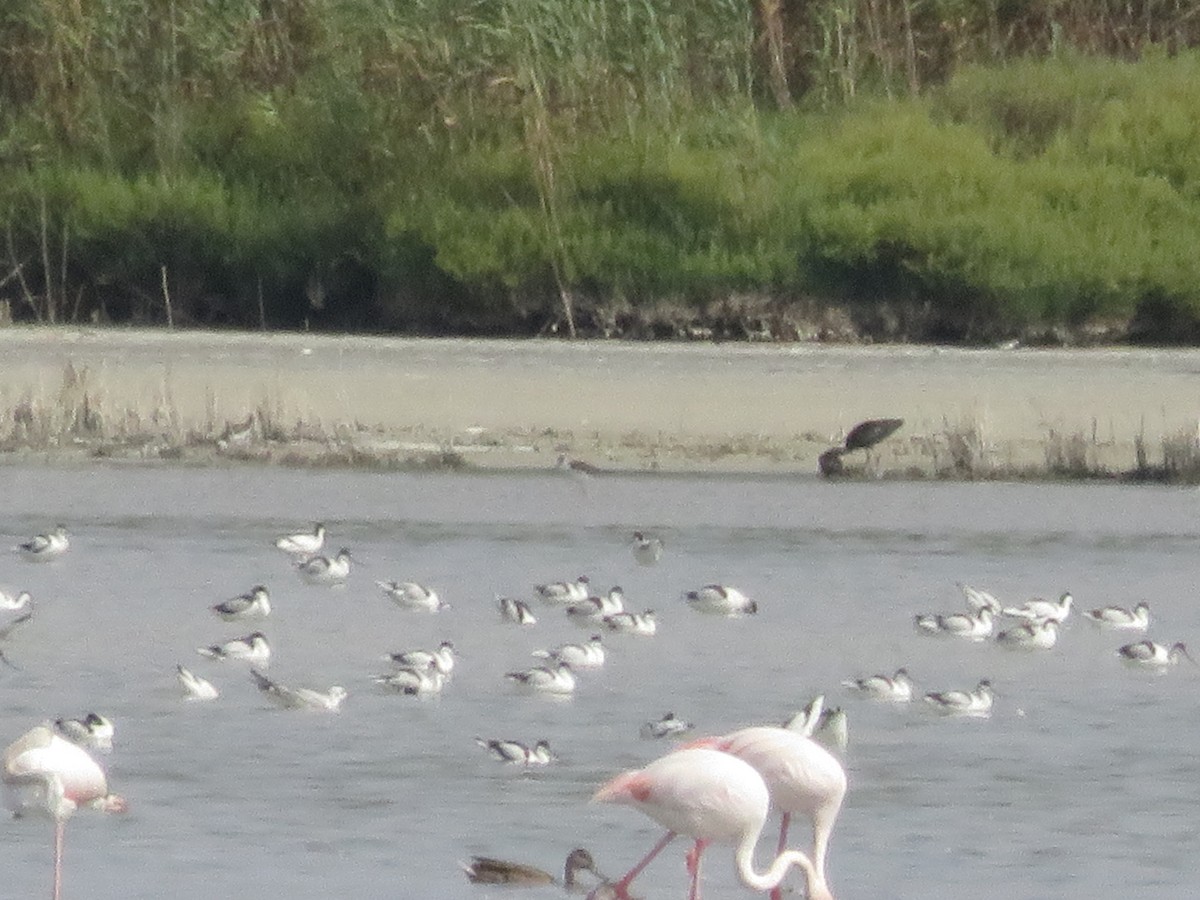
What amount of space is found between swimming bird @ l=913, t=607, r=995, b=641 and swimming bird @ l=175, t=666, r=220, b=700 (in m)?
2.23

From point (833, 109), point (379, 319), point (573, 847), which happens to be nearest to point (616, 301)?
point (379, 319)

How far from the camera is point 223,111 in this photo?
65.0 ft

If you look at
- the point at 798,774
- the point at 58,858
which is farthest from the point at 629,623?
the point at 58,858

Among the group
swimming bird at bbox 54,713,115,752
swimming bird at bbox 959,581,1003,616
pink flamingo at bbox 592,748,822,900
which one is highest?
pink flamingo at bbox 592,748,822,900

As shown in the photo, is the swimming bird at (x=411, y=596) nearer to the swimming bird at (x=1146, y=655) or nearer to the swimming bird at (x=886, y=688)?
the swimming bird at (x=886, y=688)

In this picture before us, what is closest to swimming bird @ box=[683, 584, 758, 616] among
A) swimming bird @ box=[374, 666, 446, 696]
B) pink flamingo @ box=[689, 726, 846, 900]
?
swimming bird @ box=[374, 666, 446, 696]

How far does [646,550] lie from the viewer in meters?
12.4

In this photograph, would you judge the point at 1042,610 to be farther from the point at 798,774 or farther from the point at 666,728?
the point at 798,774

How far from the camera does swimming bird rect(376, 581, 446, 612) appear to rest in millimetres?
11109

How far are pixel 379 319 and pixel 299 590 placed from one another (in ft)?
20.6

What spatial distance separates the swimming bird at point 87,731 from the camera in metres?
8.62

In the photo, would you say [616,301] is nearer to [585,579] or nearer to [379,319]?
[379,319]

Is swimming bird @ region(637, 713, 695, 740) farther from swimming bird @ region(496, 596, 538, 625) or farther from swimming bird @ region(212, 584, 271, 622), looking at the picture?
swimming bird @ region(212, 584, 271, 622)

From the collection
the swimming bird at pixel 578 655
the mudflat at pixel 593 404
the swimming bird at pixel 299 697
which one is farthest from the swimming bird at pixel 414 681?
the mudflat at pixel 593 404
